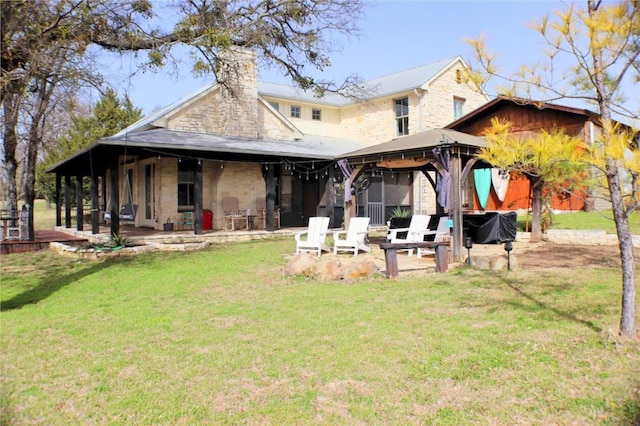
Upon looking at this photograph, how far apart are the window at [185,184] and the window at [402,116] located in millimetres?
9499

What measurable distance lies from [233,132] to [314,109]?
694 cm

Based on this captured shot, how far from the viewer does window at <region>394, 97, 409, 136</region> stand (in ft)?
67.6

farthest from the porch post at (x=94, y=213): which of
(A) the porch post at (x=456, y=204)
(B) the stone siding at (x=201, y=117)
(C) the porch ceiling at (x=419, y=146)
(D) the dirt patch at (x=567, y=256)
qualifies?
(D) the dirt patch at (x=567, y=256)

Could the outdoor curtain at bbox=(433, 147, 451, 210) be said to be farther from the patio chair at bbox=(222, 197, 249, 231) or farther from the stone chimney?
the stone chimney

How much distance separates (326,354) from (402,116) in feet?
58.8

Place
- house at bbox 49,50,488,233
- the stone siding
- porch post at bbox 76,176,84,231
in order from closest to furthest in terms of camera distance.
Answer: house at bbox 49,50,488,233, porch post at bbox 76,176,84,231, the stone siding

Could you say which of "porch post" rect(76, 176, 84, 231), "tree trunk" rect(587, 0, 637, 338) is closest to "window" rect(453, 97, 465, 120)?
"porch post" rect(76, 176, 84, 231)

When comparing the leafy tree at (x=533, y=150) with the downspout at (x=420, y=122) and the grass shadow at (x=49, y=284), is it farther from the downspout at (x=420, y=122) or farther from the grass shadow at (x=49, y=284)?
the downspout at (x=420, y=122)

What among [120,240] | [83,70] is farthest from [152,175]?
[83,70]

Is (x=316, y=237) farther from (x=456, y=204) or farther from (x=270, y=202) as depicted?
(x=270, y=202)

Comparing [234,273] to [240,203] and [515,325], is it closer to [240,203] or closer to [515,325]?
[515,325]

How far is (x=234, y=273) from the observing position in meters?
8.10

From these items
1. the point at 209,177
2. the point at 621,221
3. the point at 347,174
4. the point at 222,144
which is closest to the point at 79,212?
the point at 209,177

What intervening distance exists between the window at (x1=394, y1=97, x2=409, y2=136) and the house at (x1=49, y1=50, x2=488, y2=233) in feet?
0.14
